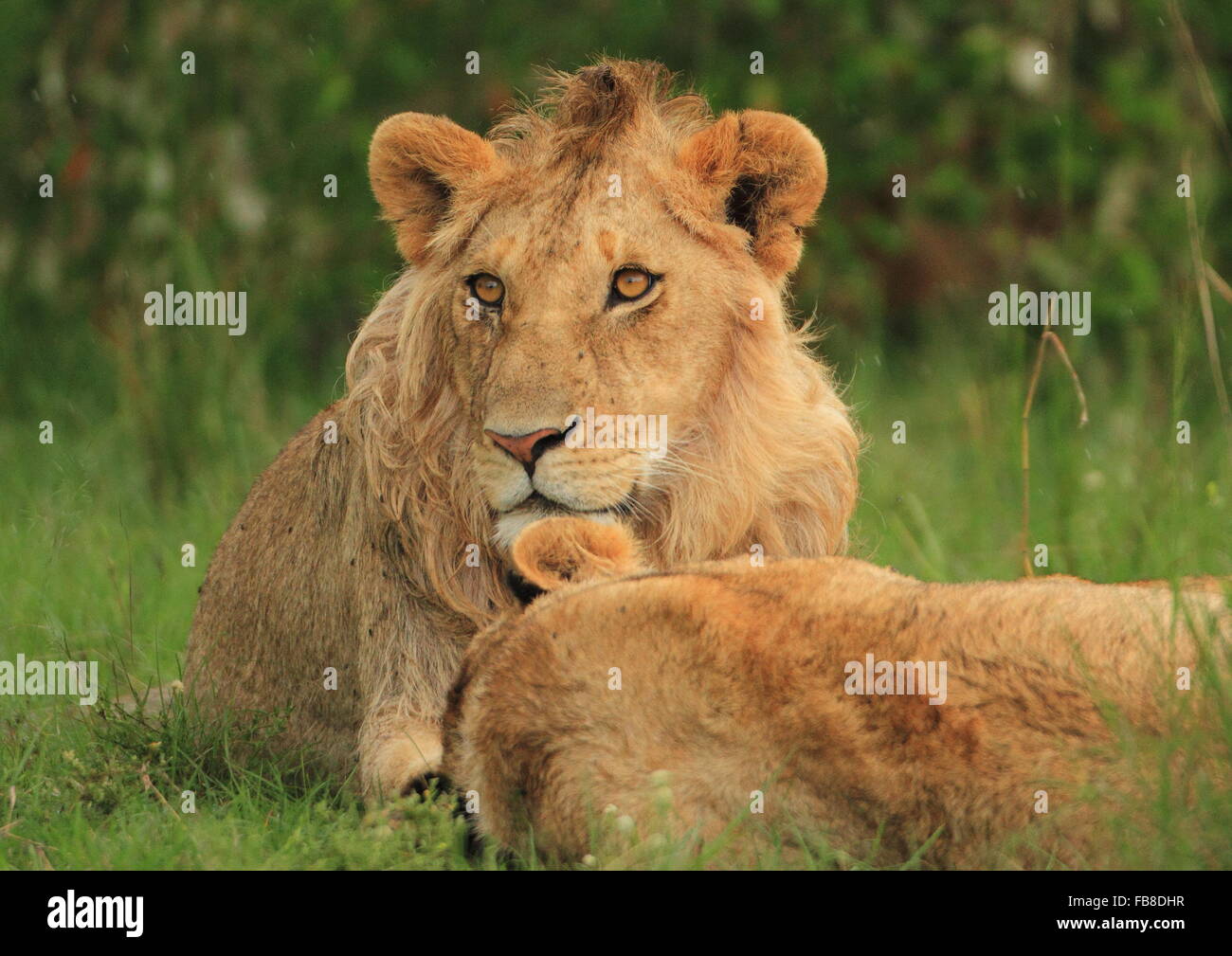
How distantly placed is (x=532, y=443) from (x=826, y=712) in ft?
4.36

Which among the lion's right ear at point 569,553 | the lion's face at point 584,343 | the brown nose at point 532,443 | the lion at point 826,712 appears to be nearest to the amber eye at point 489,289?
the lion's face at point 584,343

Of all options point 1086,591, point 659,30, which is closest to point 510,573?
point 1086,591

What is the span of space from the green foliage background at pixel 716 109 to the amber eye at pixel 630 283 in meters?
2.18

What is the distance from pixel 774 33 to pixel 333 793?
21.7 ft

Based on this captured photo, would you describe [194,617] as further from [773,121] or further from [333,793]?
[773,121]

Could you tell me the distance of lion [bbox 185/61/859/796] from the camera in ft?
13.3

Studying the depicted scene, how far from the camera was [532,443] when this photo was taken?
12.9ft

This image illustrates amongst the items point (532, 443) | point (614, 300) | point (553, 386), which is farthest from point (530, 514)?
point (614, 300)

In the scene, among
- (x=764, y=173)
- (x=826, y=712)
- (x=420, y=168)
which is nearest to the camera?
(x=826, y=712)

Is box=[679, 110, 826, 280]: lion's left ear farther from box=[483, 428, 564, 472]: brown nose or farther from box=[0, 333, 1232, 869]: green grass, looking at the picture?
box=[0, 333, 1232, 869]: green grass

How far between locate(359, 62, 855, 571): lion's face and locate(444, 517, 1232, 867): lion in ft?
3.23

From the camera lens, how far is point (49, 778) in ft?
13.9

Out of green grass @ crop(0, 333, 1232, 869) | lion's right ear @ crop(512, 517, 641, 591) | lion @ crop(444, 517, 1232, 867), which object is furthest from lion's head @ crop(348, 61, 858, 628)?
lion @ crop(444, 517, 1232, 867)

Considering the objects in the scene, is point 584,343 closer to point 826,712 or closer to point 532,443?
point 532,443
